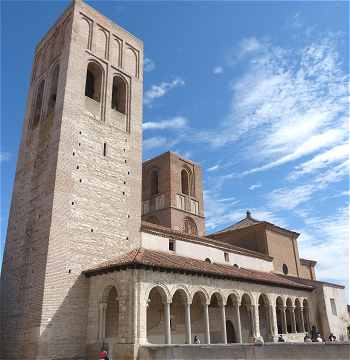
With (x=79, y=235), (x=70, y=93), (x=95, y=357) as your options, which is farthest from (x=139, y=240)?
(x=70, y=93)

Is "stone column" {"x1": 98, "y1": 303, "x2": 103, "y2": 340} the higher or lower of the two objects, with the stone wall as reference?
higher

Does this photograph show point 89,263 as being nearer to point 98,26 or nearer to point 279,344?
point 279,344

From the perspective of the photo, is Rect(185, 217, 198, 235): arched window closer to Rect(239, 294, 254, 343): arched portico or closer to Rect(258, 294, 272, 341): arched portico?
Rect(258, 294, 272, 341): arched portico

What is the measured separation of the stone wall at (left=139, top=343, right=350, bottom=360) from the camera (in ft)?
29.9

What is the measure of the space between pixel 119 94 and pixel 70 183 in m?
7.43

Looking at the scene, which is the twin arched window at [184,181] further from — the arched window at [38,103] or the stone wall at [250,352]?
the stone wall at [250,352]

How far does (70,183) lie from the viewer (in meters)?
15.6

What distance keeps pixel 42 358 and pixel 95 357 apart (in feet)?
6.36

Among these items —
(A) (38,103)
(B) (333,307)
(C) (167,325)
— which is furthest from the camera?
(B) (333,307)

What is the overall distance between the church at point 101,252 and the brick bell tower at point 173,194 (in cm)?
621

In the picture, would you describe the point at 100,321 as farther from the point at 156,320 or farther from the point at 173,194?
the point at 173,194

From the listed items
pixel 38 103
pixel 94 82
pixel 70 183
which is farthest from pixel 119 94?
pixel 70 183

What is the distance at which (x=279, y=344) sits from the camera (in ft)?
32.2

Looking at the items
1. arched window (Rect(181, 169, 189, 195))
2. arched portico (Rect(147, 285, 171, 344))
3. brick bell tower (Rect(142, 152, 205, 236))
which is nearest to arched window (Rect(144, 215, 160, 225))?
brick bell tower (Rect(142, 152, 205, 236))
